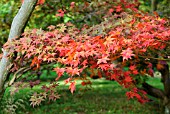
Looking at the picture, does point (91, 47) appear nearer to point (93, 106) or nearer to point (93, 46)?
point (93, 46)

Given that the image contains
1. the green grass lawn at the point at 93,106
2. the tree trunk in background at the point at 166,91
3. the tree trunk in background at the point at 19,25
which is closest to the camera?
the tree trunk in background at the point at 19,25

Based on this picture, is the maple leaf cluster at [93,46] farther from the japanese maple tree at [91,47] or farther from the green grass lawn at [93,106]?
the green grass lawn at [93,106]

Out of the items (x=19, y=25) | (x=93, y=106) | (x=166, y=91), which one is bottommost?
(x=93, y=106)

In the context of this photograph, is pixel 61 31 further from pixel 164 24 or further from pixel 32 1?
pixel 164 24

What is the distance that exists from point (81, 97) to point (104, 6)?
4.04 m

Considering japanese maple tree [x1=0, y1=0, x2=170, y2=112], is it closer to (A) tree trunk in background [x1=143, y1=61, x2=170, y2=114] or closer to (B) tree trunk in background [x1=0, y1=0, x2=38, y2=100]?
(B) tree trunk in background [x1=0, y1=0, x2=38, y2=100]

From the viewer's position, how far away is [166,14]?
7.19 m

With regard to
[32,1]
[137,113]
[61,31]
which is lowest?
[137,113]

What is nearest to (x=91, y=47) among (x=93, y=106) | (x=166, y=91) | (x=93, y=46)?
(x=93, y=46)

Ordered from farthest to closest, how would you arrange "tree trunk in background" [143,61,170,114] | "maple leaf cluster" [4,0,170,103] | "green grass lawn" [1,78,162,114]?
"green grass lawn" [1,78,162,114] < "tree trunk in background" [143,61,170,114] < "maple leaf cluster" [4,0,170,103]

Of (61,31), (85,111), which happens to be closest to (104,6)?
(61,31)

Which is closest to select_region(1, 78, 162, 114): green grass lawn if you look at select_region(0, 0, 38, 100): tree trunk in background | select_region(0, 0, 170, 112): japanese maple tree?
select_region(0, 0, 38, 100): tree trunk in background

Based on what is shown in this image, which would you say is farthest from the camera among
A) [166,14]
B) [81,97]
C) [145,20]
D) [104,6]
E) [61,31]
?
[81,97]

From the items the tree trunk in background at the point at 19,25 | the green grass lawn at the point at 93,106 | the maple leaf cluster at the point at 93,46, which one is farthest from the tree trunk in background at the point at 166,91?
the tree trunk in background at the point at 19,25
